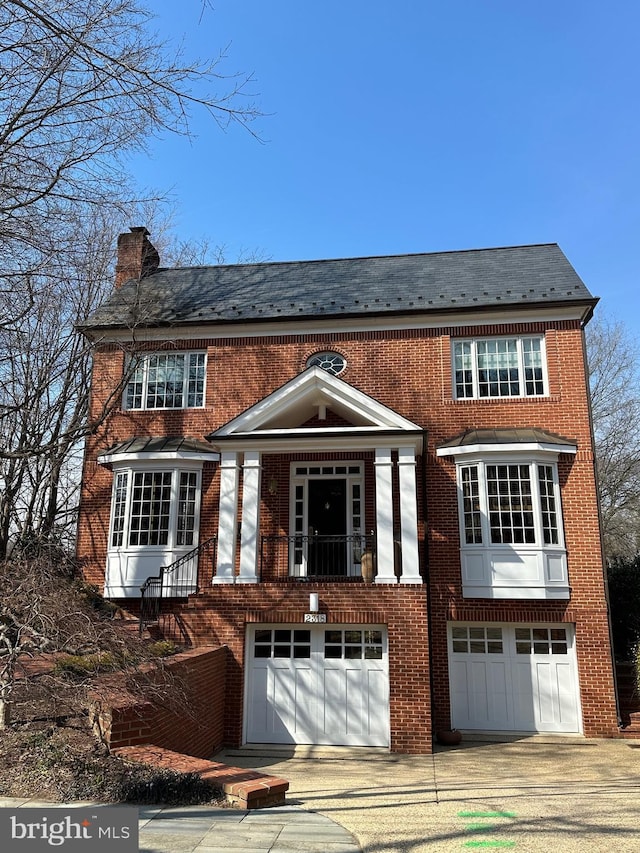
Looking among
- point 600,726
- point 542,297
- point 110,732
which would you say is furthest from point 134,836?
point 542,297

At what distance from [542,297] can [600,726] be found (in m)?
8.61

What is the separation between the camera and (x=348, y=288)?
1564cm

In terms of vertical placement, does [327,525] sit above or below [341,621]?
above

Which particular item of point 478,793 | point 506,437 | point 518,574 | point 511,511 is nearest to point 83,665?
point 478,793

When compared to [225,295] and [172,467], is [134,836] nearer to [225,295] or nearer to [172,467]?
[172,467]

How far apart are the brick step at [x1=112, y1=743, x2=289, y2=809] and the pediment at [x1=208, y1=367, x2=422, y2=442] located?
20.8ft

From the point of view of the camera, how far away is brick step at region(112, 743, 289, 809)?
617cm

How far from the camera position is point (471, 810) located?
661cm

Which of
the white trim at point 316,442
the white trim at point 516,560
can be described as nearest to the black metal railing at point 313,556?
the white trim at point 316,442

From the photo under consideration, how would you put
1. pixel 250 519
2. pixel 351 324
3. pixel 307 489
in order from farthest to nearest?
pixel 351 324
pixel 307 489
pixel 250 519

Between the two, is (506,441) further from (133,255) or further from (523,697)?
(133,255)

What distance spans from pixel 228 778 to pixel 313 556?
741cm

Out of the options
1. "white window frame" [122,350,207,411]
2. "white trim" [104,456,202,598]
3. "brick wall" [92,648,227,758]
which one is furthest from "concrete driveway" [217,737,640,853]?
"white window frame" [122,350,207,411]

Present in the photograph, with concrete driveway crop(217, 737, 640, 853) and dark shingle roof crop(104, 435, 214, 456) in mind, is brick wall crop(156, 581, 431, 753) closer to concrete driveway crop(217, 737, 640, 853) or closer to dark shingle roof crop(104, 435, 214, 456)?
concrete driveway crop(217, 737, 640, 853)
